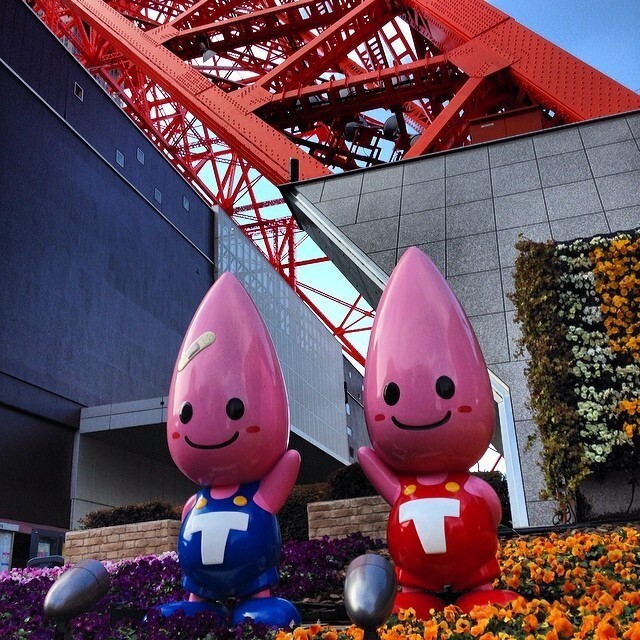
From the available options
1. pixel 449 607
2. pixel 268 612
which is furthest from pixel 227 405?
pixel 449 607

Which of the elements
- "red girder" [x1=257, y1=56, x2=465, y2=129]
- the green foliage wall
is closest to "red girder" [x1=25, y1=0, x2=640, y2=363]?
"red girder" [x1=257, y1=56, x2=465, y2=129]

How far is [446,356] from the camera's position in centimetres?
407

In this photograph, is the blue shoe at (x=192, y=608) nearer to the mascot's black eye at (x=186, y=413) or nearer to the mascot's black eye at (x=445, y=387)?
the mascot's black eye at (x=186, y=413)

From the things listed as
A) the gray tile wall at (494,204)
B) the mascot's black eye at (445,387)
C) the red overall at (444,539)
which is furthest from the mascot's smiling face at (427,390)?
the gray tile wall at (494,204)

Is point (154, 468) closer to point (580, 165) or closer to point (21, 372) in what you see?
point (21, 372)

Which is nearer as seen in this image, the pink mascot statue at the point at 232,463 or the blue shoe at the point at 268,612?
the blue shoe at the point at 268,612

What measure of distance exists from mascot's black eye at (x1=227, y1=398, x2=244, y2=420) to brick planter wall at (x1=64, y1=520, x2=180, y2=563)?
4.85 metres

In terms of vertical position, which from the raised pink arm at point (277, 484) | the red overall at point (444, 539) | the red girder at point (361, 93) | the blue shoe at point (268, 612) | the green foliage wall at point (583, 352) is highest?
the red girder at point (361, 93)

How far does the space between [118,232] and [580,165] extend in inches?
531

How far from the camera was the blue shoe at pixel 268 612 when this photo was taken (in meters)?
3.75

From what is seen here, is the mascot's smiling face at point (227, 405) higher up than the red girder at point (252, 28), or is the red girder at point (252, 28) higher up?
the red girder at point (252, 28)

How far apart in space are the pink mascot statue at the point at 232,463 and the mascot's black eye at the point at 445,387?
0.98m

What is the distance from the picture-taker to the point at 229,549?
3.91 metres

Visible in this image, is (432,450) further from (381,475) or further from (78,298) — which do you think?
(78,298)
